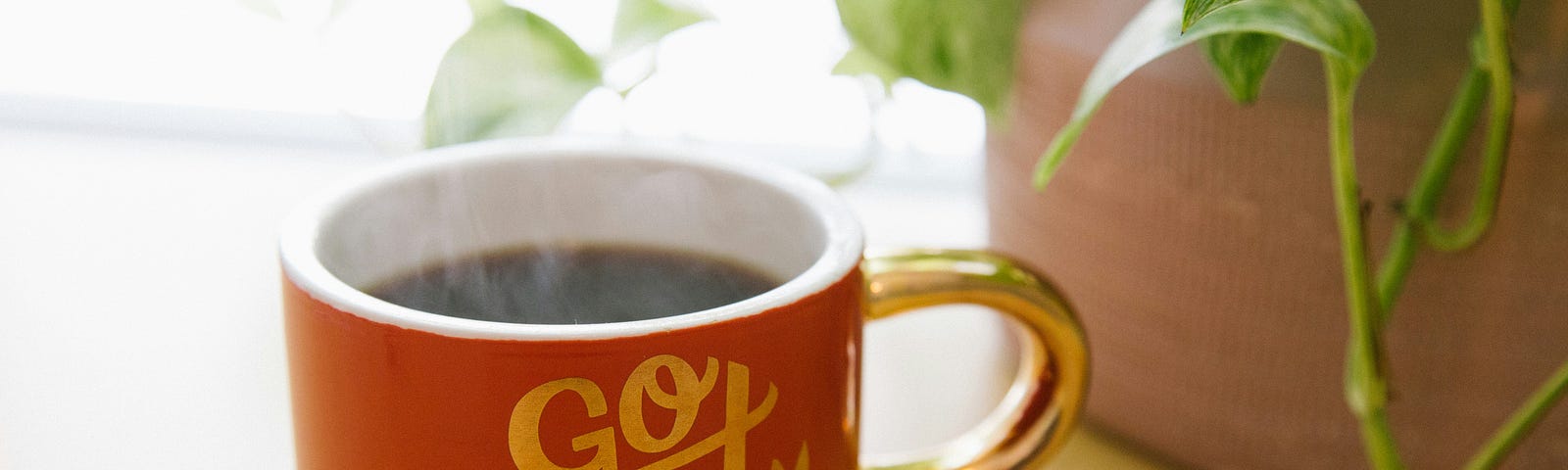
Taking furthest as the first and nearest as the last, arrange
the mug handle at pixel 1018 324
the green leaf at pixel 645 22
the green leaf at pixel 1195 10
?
1. the green leaf at pixel 645 22
2. the mug handle at pixel 1018 324
3. the green leaf at pixel 1195 10

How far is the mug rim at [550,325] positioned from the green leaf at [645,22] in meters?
0.09

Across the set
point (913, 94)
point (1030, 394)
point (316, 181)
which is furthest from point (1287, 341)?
point (316, 181)

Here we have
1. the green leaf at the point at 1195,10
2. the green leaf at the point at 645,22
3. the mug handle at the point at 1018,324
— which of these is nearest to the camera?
the green leaf at the point at 1195,10

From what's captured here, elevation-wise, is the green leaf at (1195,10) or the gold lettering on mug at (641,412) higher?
the green leaf at (1195,10)

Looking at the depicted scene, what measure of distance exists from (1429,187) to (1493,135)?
0.02 metres

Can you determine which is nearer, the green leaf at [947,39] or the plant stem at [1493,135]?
the plant stem at [1493,135]

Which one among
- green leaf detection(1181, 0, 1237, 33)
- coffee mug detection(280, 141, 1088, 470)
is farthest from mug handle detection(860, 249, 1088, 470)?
green leaf detection(1181, 0, 1237, 33)

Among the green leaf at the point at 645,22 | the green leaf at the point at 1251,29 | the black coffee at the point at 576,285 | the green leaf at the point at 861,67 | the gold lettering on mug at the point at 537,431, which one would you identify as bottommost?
the black coffee at the point at 576,285

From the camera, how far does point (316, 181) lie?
0.68m

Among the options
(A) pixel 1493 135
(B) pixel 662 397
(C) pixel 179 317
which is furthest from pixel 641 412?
(C) pixel 179 317

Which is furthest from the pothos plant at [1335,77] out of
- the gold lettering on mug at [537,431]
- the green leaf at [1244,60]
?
the gold lettering on mug at [537,431]

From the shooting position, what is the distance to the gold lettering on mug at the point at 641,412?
268 millimetres

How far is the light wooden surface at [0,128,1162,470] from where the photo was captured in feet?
1.51

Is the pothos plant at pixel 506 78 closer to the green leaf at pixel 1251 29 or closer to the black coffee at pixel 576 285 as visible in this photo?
the black coffee at pixel 576 285
